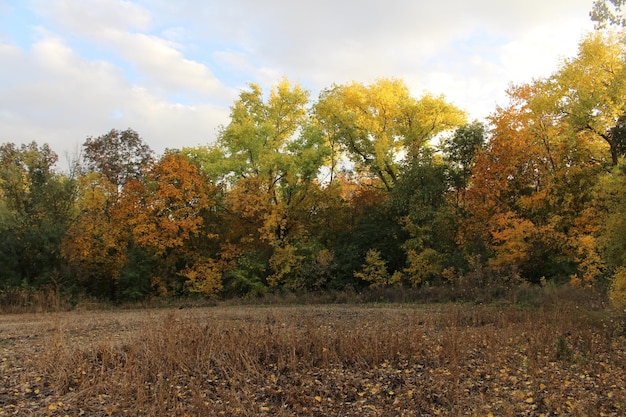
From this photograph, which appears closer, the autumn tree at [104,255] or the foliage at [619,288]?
the foliage at [619,288]

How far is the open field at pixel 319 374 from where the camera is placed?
6.52 m

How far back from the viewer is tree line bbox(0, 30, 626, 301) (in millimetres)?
22453

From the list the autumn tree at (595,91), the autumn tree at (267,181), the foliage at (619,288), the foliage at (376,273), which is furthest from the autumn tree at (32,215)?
the autumn tree at (595,91)

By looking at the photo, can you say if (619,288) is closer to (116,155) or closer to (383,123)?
(383,123)

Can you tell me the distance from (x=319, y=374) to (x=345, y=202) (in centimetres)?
2298

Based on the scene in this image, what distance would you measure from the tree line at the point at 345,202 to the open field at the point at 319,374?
36.3 ft

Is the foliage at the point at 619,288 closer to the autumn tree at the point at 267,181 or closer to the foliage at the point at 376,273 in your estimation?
the foliage at the point at 376,273

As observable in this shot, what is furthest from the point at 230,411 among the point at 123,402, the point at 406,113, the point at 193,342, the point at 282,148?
the point at 406,113

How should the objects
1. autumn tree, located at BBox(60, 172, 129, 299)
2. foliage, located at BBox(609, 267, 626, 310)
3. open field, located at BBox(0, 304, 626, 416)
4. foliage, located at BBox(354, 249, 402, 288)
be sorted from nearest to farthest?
open field, located at BBox(0, 304, 626, 416) < foliage, located at BBox(609, 267, 626, 310) < foliage, located at BBox(354, 249, 402, 288) < autumn tree, located at BBox(60, 172, 129, 299)

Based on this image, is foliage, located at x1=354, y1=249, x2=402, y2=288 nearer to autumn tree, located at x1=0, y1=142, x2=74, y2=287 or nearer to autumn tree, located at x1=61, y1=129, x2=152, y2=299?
autumn tree, located at x1=61, y1=129, x2=152, y2=299

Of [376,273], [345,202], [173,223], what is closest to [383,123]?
[345,202]

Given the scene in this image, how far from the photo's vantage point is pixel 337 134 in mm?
32062

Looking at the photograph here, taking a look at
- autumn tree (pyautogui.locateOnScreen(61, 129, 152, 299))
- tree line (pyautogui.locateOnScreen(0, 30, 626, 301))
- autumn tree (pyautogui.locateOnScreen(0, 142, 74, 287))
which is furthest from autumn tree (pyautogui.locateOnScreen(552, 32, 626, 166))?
autumn tree (pyautogui.locateOnScreen(0, 142, 74, 287))

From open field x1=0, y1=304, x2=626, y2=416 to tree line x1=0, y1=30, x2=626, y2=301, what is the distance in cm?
1107
